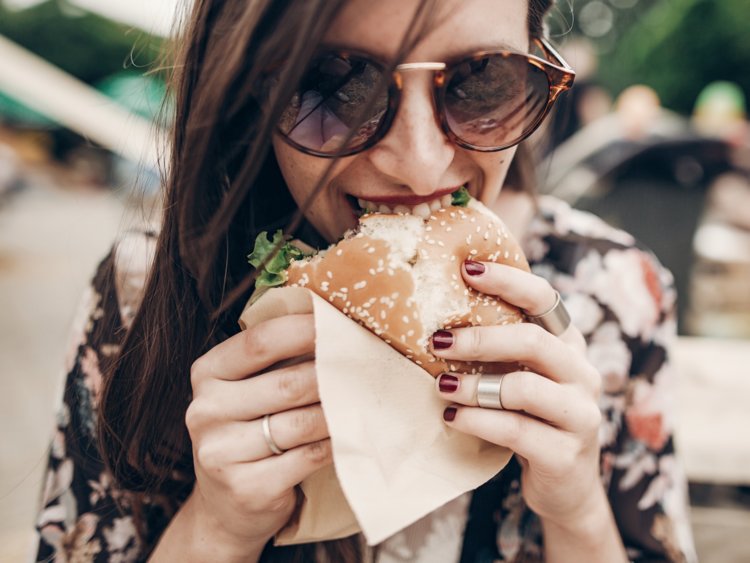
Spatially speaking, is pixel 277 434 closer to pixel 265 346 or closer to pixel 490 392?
pixel 265 346

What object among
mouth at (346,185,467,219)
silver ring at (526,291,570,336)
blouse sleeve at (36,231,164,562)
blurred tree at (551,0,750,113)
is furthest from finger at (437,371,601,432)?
blurred tree at (551,0,750,113)

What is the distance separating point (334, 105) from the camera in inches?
46.7

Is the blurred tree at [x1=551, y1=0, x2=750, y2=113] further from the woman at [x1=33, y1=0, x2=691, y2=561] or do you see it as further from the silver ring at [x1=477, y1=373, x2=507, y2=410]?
the silver ring at [x1=477, y1=373, x2=507, y2=410]

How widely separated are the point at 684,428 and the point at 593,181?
312 cm

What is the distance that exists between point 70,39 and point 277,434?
3046cm

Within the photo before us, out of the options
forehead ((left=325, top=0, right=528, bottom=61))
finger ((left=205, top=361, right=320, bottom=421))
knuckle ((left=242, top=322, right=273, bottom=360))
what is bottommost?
finger ((left=205, top=361, right=320, bottom=421))

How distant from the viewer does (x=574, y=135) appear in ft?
27.6

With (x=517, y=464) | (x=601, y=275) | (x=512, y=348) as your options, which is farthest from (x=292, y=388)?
Answer: (x=601, y=275)

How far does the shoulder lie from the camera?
5.98 feet

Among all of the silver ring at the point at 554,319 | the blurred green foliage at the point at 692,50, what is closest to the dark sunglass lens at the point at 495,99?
the silver ring at the point at 554,319

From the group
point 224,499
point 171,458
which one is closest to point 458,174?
point 224,499

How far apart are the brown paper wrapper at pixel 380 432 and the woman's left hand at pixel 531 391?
0.07 m

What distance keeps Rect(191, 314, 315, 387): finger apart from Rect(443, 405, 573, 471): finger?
0.31 m

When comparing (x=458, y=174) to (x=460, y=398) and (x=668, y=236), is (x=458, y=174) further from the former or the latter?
(x=668, y=236)
